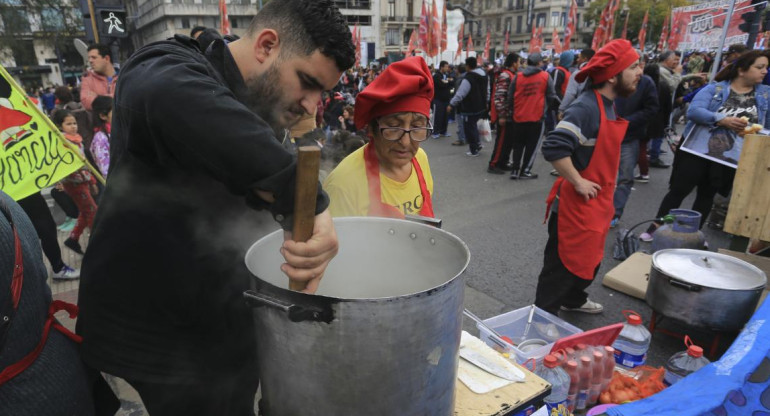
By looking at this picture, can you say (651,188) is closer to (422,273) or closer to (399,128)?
(399,128)

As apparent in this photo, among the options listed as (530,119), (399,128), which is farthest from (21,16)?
(399,128)

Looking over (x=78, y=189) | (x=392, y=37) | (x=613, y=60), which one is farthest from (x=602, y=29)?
(x=392, y=37)

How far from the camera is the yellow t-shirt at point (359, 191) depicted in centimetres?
186

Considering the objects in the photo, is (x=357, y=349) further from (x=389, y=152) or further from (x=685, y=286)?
(x=685, y=286)

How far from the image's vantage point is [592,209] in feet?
8.87

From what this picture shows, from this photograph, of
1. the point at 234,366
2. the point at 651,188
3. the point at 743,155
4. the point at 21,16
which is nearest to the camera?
the point at 234,366

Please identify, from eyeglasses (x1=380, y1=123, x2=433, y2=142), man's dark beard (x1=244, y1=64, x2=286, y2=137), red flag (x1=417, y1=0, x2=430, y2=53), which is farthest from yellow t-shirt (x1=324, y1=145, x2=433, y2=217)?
red flag (x1=417, y1=0, x2=430, y2=53)

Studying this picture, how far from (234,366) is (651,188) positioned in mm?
6875

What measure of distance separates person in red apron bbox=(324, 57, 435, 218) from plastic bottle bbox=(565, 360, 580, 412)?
3.58 ft

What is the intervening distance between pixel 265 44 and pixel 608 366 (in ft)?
7.98

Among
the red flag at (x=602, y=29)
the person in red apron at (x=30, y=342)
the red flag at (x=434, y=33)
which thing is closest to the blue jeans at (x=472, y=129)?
the person in red apron at (x=30, y=342)

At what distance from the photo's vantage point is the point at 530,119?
6.95 m

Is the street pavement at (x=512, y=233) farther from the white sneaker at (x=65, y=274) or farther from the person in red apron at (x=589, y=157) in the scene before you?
the white sneaker at (x=65, y=274)

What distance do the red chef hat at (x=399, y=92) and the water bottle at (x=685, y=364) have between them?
6.79 feet
